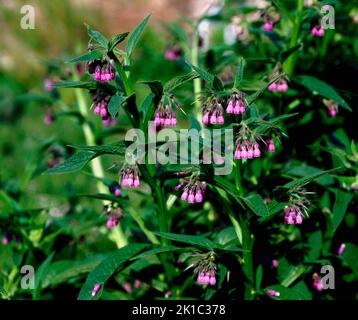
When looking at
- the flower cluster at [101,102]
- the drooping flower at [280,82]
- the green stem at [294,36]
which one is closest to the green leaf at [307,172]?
the drooping flower at [280,82]

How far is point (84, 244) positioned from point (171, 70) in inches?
173

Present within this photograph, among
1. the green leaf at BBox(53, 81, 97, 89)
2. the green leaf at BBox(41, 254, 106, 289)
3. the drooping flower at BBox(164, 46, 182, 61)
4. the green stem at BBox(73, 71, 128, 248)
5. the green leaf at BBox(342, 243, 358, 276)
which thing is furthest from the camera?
the drooping flower at BBox(164, 46, 182, 61)

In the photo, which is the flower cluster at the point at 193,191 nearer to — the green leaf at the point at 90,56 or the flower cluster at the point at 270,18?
the green leaf at the point at 90,56

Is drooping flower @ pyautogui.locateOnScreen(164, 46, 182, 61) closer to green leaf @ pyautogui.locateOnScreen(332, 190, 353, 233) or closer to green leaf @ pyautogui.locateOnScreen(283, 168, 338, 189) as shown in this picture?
green leaf @ pyautogui.locateOnScreen(332, 190, 353, 233)

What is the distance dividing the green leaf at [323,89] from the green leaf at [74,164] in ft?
3.64

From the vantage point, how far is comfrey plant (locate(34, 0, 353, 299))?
7.06 feet

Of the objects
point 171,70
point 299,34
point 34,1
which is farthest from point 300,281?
point 34,1

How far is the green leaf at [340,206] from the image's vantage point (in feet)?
8.12

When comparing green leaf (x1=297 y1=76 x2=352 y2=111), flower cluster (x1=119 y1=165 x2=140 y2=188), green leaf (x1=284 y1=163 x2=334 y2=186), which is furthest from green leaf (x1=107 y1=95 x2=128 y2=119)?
green leaf (x1=297 y1=76 x2=352 y2=111)

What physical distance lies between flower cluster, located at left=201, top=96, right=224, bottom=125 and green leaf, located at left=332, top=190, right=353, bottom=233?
2.38ft

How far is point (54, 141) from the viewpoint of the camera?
3.51 metres

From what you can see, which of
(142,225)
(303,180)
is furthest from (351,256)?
(142,225)
